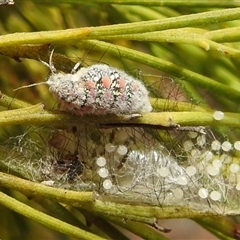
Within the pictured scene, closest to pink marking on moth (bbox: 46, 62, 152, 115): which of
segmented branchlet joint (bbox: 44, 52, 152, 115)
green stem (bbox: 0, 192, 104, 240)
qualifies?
segmented branchlet joint (bbox: 44, 52, 152, 115)

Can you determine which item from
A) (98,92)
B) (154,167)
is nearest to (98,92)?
(98,92)

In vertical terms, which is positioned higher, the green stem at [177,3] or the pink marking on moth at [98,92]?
the green stem at [177,3]

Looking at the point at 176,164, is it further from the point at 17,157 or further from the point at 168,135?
the point at 17,157

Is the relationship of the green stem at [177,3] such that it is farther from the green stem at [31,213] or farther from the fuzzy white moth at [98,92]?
the green stem at [31,213]

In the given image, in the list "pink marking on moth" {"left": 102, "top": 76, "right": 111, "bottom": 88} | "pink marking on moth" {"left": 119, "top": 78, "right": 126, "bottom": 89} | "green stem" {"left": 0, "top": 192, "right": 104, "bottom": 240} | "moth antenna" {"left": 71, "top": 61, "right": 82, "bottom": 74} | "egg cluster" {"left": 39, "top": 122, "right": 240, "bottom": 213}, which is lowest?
"egg cluster" {"left": 39, "top": 122, "right": 240, "bottom": 213}

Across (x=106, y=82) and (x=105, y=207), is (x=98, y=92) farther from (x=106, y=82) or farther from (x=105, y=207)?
(x=105, y=207)

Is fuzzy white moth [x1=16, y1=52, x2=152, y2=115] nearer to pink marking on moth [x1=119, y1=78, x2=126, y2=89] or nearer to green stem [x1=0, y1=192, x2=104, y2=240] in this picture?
pink marking on moth [x1=119, y1=78, x2=126, y2=89]

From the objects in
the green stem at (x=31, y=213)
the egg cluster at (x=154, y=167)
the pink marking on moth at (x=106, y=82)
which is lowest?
the egg cluster at (x=154, y=167)

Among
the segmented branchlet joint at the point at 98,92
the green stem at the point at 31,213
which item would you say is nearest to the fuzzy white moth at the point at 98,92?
the segmented branchlet joint at the point at 98,92
